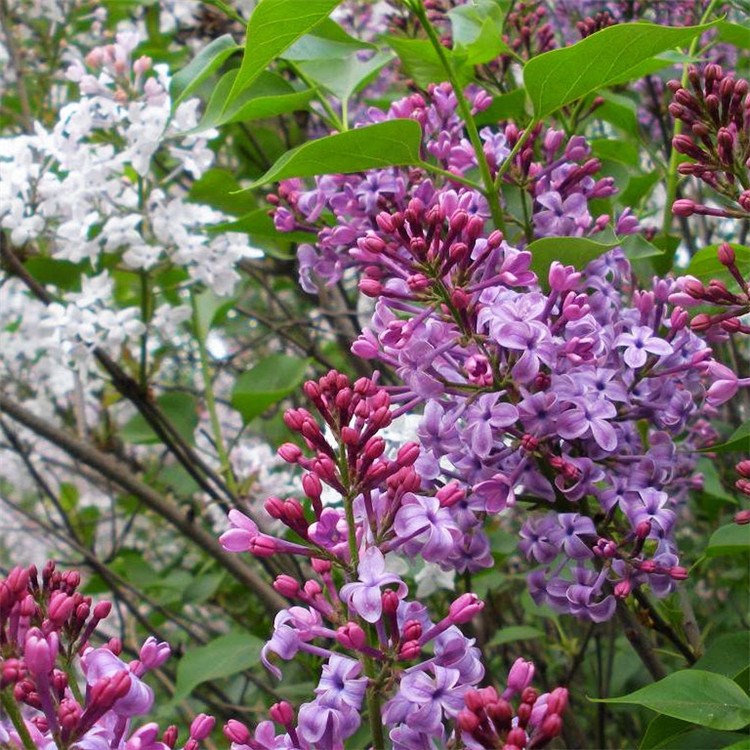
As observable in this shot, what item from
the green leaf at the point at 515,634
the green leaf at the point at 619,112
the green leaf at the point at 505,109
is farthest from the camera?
the green leaf at the point at 515,634

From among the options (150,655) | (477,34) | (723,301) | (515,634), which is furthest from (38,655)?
(515,634)

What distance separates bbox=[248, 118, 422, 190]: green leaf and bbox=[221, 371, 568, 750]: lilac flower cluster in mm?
277

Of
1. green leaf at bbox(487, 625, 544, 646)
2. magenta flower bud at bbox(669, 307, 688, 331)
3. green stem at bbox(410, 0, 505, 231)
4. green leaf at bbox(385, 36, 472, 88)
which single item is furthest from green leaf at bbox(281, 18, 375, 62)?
green leaf at bbox(487, 625, 544, 646)

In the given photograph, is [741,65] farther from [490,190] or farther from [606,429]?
[606,429]

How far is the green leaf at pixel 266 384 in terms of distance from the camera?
1.79 m

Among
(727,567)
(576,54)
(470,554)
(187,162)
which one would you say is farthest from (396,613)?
(727,567)

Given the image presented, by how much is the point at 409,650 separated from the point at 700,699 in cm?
30

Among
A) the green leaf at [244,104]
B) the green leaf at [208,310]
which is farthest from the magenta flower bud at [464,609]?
the green leaf at [208,310]

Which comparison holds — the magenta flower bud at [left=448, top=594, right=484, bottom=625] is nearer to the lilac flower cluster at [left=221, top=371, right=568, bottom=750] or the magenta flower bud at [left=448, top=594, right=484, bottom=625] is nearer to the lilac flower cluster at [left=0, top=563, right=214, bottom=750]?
the lilac flower cluster at [left=221, top=371, right=568, bottom=750]

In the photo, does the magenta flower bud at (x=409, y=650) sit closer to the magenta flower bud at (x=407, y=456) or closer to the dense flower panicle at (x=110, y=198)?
the magenta flower bud at (x=407, y=456)

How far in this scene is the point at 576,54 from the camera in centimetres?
96

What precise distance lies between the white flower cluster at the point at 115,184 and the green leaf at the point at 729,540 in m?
0.97

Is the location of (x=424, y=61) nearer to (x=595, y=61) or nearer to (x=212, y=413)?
(x=595, y=61)

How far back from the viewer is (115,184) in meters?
1.72
